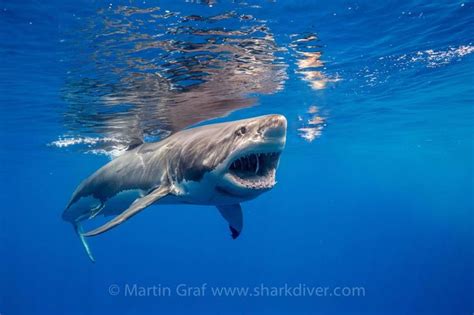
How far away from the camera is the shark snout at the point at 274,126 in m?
4.45

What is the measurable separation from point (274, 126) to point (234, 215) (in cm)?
382

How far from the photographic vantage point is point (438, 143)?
39.4 m

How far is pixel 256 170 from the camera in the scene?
5168 millimetres

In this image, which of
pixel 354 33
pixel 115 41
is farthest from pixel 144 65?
pixel 354 33

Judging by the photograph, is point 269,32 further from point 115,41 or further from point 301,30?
point 115,41

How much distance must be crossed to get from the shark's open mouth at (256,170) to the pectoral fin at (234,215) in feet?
8.41

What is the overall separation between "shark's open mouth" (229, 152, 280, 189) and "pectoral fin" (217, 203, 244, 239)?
2564 mm

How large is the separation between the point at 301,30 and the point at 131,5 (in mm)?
4346

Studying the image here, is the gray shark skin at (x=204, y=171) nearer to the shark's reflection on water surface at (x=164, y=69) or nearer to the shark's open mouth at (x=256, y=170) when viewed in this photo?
the shark's open mouth at (x=256, y=170)

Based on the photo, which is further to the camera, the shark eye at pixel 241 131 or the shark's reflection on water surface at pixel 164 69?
the shark's reflection on water surface at pixel 164 69

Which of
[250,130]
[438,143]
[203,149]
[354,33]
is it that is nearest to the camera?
[250,130]

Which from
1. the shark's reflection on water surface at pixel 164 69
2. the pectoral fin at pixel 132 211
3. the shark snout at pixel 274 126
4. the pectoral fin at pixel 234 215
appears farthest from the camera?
the shark's reflection on water surface at pixel 164 69

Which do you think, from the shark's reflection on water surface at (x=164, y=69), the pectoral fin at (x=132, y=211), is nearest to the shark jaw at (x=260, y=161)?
the pectoral fin at (x=132, y=211)

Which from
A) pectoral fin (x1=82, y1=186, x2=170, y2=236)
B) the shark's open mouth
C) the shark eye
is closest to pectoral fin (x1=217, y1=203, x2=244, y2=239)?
pectoral fin (x1=82, y1=186, x2=170, y2=236)
